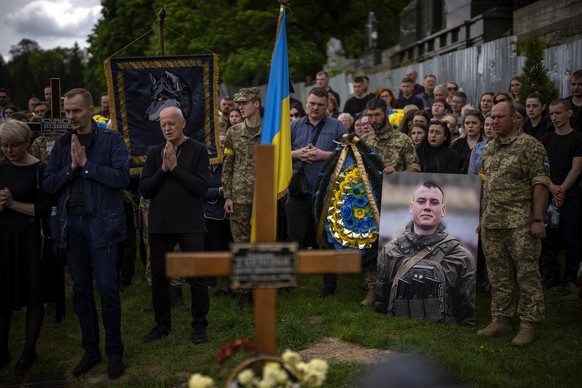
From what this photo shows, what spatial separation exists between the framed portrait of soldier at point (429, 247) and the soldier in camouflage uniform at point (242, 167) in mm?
1582

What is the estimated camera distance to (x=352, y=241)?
8086 millimetres

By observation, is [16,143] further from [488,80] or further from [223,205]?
[488,80]

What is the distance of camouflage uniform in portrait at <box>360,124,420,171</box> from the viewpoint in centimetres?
817

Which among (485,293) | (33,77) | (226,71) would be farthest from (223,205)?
(33,77)

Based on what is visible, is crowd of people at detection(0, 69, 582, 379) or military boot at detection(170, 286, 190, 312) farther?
military boot at detection(170, 286, 190, 312)

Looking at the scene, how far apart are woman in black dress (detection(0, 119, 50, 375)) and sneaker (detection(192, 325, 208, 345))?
1.45m

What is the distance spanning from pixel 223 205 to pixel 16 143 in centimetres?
298

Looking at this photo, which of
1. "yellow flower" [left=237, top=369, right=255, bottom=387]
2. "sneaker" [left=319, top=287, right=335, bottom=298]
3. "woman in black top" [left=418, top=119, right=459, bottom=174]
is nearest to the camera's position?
"yellow flower" [left=237, top=369, right=255, bottom=387]

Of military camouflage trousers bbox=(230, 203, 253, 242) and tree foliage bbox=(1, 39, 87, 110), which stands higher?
tree foliage bbox=(1, 39, 87, 110)

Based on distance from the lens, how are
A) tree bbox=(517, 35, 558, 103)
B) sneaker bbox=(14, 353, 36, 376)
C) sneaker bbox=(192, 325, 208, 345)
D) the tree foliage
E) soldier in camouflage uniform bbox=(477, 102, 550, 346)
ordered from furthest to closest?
1. the tree foliage
2. tree bbox=(517, 35, 558, 103)
3. sneaker bbox=(192, 325, 208, 345)
4. soldier in camouflage uniform bbox=(477, 102, 550, 346)
5. sneaker bbox=(14, 353, 36, 376)

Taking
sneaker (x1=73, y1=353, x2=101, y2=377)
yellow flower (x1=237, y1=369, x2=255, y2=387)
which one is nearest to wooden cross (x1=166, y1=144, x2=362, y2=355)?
yellow flower (x1=237, y1=369, x2=255, y2=387)

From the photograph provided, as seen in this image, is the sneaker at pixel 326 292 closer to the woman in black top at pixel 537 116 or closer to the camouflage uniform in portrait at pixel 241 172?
the camouflage uniform in portrait at pixel 241 172

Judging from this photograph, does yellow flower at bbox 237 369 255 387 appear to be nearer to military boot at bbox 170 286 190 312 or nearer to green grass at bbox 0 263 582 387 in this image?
green grass at bbox 0 263 582 387

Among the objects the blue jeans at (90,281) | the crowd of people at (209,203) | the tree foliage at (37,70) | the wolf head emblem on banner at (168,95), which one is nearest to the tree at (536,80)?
the crowd of people at (209,203)
